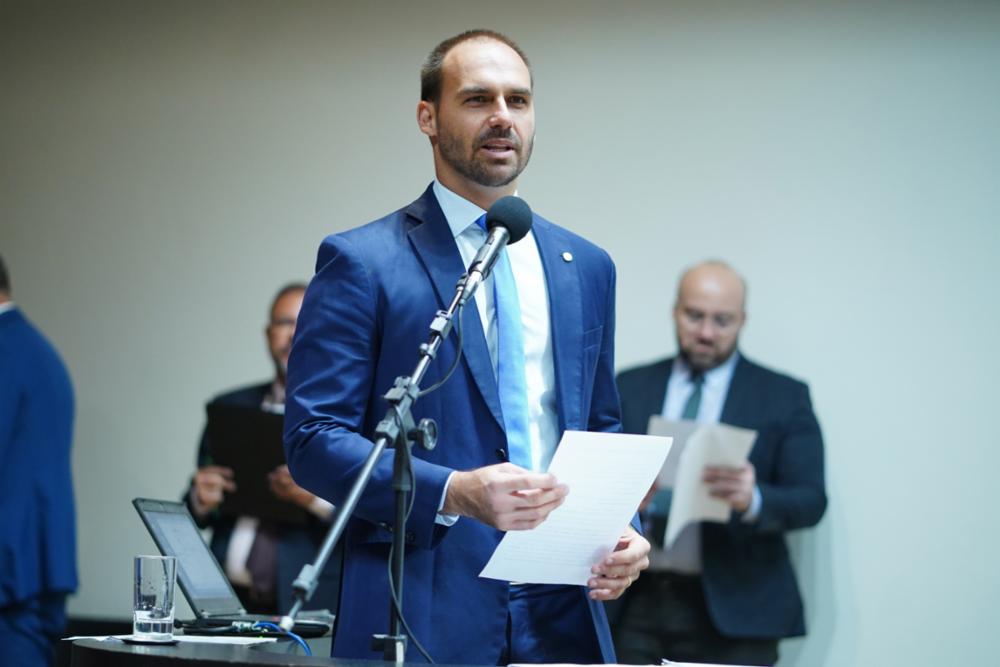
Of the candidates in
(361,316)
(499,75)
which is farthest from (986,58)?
(361,316)

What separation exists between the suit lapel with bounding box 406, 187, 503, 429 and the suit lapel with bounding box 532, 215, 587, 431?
0.12 m

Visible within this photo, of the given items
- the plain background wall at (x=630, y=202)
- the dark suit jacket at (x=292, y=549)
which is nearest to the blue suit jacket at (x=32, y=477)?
the dark suit jacket at (x=292, y=549)

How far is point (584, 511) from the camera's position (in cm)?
178

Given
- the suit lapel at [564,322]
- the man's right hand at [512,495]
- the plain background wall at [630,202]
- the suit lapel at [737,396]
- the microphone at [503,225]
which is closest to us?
the man's right hand at [512,495]

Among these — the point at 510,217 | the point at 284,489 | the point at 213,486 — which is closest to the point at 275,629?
the point at 510,217

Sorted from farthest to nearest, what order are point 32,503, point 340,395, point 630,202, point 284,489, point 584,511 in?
1. point 630,202
2. point 32,503
3. point 284,489
4. point 340,395
5. point 584,511

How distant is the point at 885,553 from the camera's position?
4.50m

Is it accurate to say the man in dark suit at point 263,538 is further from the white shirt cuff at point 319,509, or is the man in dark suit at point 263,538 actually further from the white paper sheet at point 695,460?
the white paper sheet at point 695,460

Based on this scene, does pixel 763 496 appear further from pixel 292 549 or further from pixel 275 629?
pixel 275 629

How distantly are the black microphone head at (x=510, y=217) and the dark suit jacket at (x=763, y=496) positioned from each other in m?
2.41

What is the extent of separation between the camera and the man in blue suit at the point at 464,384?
72.1 inches

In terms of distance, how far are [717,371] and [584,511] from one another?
8.71 ft

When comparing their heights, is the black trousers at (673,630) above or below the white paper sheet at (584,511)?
below

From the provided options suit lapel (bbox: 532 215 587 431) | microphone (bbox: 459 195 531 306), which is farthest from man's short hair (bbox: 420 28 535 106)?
microphone (bbox: 459 195 531 306)
